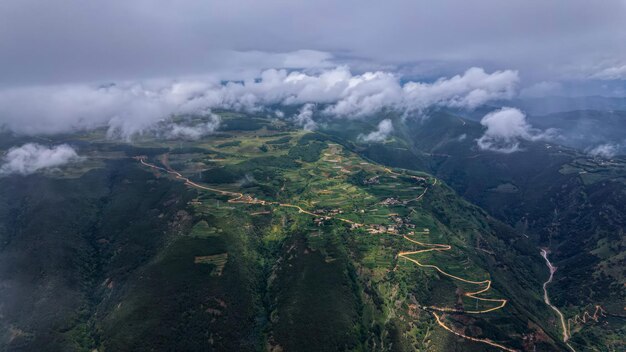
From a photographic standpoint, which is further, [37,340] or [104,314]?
[104,314]

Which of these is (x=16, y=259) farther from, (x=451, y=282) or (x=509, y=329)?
(x=509, y=329)

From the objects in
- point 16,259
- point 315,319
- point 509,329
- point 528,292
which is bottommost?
point 528,292

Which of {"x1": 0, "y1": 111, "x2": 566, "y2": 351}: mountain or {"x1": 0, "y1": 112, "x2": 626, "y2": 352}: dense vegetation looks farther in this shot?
{"x1": 0, "y1": 112, "x2": 626, "y2": 352}: dense vegetation

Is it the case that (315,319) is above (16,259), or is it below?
below

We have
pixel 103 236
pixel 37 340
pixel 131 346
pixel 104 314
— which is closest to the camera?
pixel 131 346

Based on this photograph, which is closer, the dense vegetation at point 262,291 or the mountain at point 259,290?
the mountain at point 259,290

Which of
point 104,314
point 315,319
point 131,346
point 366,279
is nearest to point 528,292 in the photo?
point 366,279

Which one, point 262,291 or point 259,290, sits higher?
point 259,290

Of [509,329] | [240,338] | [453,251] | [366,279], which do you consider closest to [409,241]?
[453,251]

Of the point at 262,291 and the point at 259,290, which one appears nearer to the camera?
the point at 259,290

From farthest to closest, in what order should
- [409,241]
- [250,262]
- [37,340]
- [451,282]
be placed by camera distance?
[409,241], [250,262], [451,282], [37,340]

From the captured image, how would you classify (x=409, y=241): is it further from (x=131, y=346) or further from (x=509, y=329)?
(x=131, y=346)
